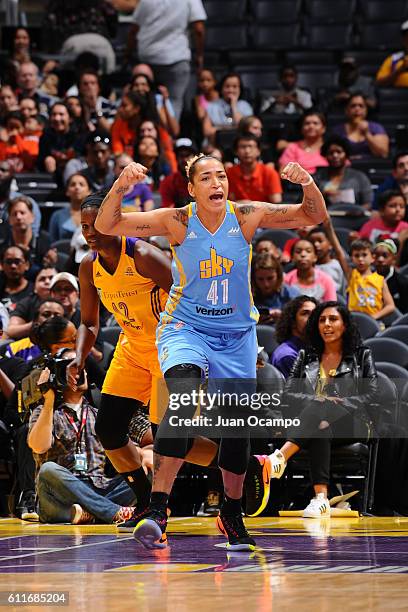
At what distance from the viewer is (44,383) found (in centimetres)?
754

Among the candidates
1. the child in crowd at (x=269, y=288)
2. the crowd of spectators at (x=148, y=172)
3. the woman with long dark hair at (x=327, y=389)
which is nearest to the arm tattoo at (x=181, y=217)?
the crowd of spectators at (x=148, y=172)

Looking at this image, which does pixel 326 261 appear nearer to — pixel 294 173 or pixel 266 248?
pixel 266 248

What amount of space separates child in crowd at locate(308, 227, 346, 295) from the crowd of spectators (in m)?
0.02

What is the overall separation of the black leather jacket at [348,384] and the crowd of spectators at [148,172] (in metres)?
0.30

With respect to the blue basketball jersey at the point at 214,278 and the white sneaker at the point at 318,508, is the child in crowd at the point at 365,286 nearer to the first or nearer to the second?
the white sneaker at the point at 318,508

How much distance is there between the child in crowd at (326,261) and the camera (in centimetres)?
1069

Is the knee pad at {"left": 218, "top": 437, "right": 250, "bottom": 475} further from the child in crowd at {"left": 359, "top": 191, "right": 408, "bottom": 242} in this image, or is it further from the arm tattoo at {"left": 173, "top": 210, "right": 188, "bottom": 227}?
the child in crowd at {"left": 359, "top": 191, "right": 408, "bottom": 242}

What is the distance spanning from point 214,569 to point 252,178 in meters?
7.57

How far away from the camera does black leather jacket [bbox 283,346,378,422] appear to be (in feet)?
27.0

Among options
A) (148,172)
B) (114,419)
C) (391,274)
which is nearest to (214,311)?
(114,419)

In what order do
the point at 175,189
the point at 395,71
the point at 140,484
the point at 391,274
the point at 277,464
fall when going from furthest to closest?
the point at 395,71
the point at 175,189
the point at 391,274
the point at 277,464
the point at 140,484

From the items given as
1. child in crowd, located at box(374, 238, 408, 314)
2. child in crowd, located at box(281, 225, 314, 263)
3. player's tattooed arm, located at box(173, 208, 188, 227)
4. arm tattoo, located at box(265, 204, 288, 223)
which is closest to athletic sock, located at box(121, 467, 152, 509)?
player's tattooed arm, located at box(173, 208, 188, 227)

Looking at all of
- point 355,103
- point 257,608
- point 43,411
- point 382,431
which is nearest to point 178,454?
point 257,608

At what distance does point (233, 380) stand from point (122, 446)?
122 cm
